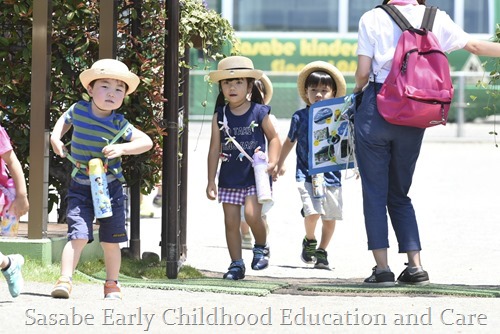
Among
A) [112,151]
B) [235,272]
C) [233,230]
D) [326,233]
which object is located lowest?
[235,272]

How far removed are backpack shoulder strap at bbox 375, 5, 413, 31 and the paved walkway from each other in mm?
1620

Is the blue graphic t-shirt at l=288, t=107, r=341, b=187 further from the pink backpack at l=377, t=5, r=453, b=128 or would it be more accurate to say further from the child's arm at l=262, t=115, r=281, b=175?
the pink backpack at l=377, t=5, r=453, b=128

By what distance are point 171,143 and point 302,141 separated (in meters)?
1.96

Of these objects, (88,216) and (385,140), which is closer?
(88,216)

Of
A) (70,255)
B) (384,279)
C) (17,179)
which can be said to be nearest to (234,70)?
(384,279)

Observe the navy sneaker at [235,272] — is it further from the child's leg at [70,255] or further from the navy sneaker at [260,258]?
the child's leg at [70,255]

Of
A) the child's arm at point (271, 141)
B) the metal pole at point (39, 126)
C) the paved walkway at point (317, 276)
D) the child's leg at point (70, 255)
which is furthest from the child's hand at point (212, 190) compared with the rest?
the child's leg at point (70, 255)

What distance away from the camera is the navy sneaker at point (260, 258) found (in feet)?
29.9

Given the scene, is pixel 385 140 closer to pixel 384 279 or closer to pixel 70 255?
pixel 384 279

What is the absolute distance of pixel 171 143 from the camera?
8094mm

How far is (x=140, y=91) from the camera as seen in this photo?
868 centimetres

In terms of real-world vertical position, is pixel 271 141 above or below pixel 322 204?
above

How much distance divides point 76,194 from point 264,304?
4.08 ft

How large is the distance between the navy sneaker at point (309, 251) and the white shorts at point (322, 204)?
0.22m
